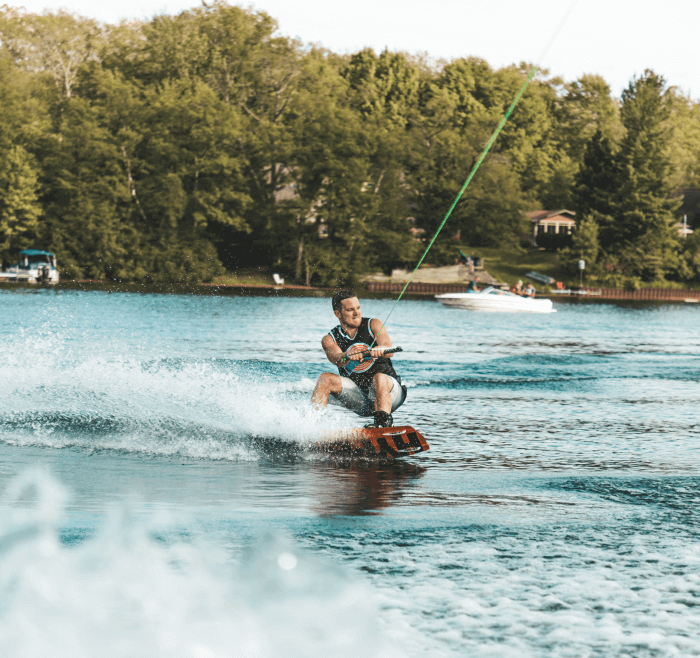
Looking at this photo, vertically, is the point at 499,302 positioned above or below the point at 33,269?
below

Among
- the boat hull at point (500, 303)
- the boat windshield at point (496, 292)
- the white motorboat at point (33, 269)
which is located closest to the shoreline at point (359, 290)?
the white motorboat at point (33, 269)

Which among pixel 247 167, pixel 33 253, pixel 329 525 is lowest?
pixel 329 525

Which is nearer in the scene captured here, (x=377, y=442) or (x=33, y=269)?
(x=377, y=442)

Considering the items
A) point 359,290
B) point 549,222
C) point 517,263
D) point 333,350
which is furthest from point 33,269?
point 333,350

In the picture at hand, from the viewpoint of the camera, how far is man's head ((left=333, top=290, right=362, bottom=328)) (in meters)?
8.73

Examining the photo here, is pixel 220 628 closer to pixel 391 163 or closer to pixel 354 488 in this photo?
pixel 354 488

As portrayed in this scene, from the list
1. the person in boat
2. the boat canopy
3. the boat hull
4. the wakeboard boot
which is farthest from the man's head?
the boat canopy

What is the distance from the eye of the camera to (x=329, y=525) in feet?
21.0

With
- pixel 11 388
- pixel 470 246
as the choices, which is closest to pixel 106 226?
pixel 470 246

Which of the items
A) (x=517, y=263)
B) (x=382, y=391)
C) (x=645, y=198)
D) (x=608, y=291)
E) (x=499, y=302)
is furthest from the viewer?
(x=517, y=263)

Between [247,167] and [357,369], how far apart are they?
6352 cm

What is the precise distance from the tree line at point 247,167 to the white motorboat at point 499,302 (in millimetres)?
18537

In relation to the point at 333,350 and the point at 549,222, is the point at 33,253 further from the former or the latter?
the point at 333,350

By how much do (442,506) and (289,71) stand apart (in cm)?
6929
